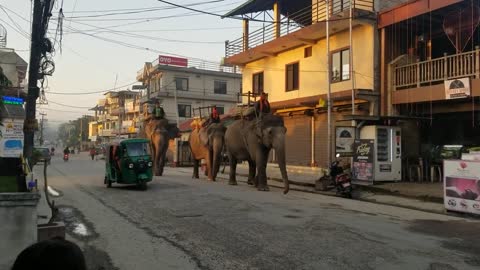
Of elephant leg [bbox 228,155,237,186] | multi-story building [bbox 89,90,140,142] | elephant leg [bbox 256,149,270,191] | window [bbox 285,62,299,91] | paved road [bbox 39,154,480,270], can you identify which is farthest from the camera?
multi-story building [bbox 89,90,140,142]

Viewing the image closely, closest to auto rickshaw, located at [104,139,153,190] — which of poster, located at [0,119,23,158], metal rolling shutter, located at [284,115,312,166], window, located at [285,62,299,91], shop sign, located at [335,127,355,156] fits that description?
poster, located at [0,119,23,158]

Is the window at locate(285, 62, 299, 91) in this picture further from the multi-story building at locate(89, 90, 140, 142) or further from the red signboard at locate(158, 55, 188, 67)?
the multi-story building at locate(89, 90, 140, 142)

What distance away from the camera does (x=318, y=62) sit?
23.2 meters

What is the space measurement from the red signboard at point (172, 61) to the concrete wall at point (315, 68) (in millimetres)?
30445

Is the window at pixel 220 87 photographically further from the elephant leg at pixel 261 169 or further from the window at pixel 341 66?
the elephant leg at pixel 261 169

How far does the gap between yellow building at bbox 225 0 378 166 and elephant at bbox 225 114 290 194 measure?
427 centimetres

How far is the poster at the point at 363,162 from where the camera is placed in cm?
1716

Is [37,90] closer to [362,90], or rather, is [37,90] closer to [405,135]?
[362,90]

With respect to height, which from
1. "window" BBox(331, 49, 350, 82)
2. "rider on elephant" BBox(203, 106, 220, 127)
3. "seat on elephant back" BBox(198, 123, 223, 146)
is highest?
"window" BBox(331, 49, 350, 82)

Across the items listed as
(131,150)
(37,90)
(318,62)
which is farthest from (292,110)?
(37,90)

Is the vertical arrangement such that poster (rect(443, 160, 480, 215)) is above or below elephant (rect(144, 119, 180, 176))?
below

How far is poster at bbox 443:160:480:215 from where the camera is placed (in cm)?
1180

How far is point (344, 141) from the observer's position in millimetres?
17781

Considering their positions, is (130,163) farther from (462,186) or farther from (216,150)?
(462,186)
